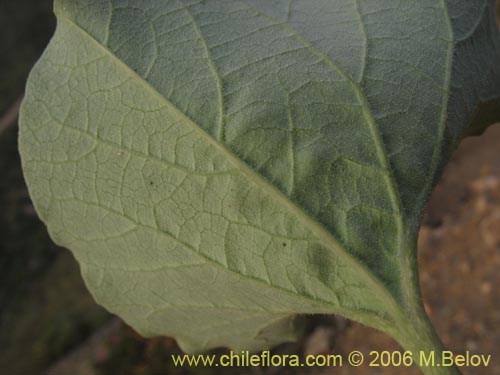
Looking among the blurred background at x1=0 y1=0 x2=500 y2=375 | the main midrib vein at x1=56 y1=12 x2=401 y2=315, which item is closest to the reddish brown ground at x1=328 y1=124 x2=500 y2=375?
the blurred background at x1=0 y1=0 x2=500 y2=375

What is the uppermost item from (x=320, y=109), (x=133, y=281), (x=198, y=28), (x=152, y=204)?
(x=198, y=28)

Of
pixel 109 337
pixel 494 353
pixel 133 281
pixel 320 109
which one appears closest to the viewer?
pixel 320 109

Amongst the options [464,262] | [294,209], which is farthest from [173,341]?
[294,209]

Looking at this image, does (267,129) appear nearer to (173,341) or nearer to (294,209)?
(294,209)

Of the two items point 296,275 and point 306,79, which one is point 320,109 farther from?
point 296,275

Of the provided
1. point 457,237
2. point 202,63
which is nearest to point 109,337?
point 457,237

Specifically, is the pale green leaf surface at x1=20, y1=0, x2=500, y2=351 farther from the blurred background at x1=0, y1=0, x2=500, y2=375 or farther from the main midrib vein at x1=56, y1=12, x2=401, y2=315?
the blurred background at x1=0, y1=0, x2=500, y2=375
